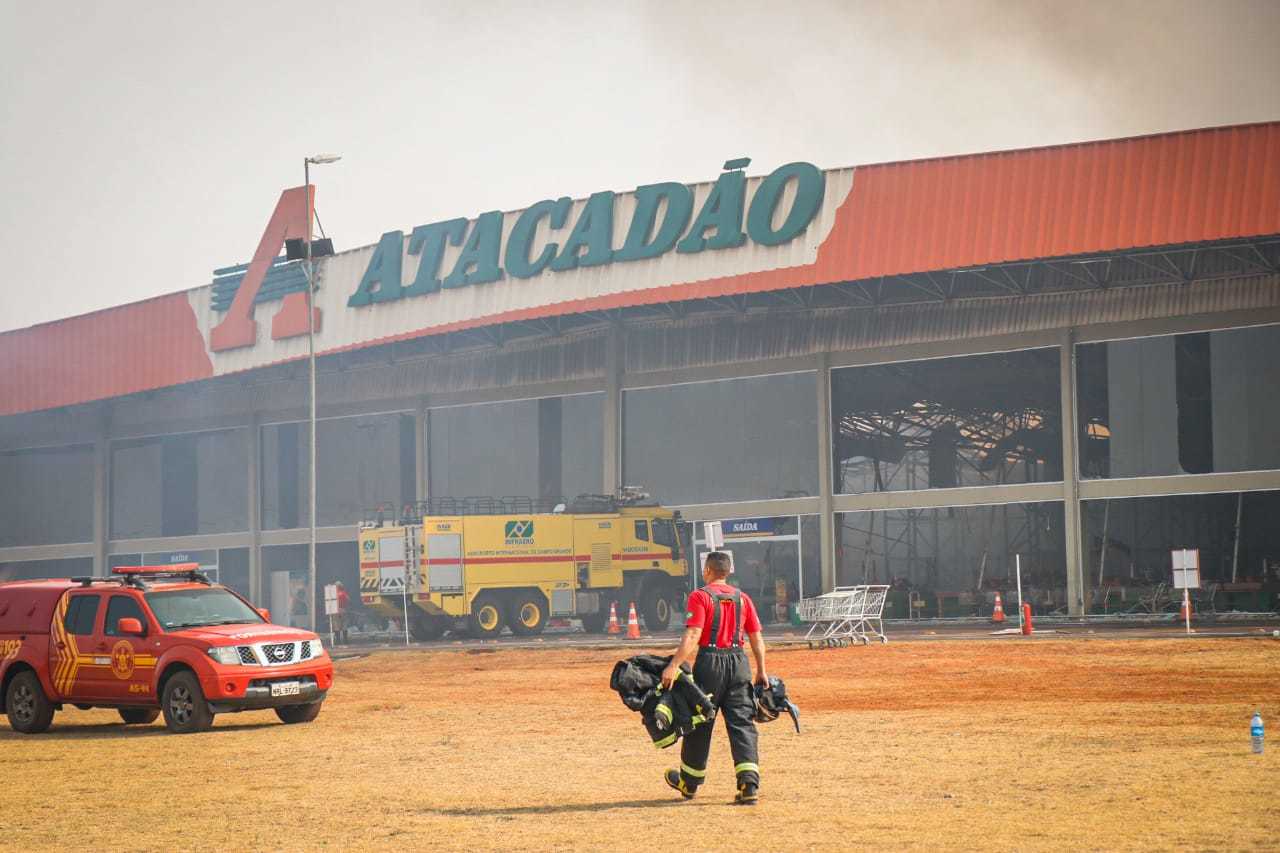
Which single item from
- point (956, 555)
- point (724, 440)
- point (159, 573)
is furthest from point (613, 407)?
point (159, 573)

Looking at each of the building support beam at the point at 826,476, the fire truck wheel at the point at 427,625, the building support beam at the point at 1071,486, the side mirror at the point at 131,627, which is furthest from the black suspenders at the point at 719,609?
the building support beam at the point at 826,476

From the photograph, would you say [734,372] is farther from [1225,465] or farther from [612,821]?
Result: [612,821]

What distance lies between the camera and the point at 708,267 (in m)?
45.3

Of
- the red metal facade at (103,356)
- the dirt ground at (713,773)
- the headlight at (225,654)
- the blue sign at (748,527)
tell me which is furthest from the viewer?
the red metal facade at (103,356)

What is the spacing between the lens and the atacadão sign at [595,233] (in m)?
44.3

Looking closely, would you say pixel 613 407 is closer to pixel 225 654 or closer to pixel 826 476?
pixel 826 476

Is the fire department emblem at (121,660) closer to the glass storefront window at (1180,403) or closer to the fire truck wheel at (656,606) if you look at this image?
the fire truck wheel at (656,606)

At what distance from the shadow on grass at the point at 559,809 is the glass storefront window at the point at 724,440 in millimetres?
35902

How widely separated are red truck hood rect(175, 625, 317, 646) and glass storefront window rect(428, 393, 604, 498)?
3016 cm

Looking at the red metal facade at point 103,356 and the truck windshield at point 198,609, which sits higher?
the red metal facade at point 103,356

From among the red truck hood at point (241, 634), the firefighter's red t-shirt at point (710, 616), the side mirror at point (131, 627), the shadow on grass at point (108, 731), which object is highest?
the firefighter's red t-shirt at point (710, 616)

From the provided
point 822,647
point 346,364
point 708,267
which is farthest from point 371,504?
point 822,647

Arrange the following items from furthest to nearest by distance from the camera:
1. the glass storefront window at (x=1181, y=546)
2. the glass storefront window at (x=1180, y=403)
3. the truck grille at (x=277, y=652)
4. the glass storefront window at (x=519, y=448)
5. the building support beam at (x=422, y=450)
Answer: the building support beam at (x=422, y=450)
the glass storefront window at (x=519, y=448)
the glass storefront window at (x=1180, y=403)
the glass storefront window at (x=1181, y=546)
the truck grille at (x=277, y=652)

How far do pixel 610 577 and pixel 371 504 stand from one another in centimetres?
1527
